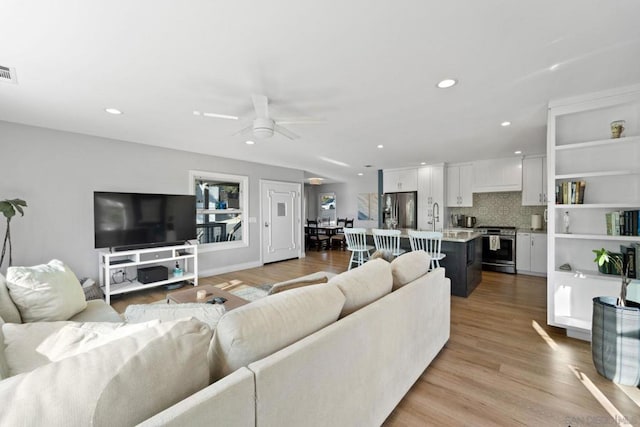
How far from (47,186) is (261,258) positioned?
3655 mm

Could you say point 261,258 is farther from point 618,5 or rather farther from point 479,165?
point 618,5

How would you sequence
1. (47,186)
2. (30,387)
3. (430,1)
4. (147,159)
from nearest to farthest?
(30,387) < (430,1) < (47,186) < (147,159)

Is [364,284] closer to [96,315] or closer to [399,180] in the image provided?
[96,315]

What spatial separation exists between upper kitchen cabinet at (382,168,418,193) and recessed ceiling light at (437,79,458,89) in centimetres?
424

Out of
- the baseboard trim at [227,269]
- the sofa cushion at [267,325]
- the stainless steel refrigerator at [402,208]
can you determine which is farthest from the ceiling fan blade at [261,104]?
the stainless steel refrigerator at [402,208]

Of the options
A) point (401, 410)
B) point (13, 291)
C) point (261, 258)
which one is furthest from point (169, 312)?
point (261, 258)

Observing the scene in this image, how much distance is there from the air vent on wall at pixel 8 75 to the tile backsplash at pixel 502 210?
276 inches

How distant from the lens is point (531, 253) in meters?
5.02

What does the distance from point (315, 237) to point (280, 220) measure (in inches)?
91.6

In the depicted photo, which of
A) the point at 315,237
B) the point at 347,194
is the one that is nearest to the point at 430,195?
the point at 315,237

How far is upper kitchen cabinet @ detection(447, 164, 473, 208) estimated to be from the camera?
5871 mm

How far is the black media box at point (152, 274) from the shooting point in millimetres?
3994

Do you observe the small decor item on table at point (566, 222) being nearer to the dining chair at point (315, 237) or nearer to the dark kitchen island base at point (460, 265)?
the dark kitchen island base at point (460, 265)

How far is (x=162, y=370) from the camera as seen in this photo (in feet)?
2.41
